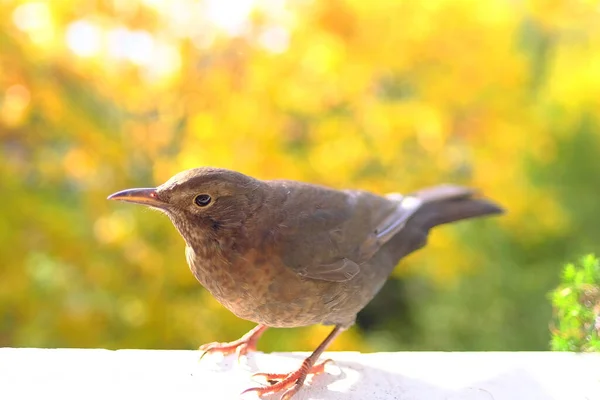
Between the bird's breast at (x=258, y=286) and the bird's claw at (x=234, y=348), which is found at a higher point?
the bird's breast at (x=258, y=286)

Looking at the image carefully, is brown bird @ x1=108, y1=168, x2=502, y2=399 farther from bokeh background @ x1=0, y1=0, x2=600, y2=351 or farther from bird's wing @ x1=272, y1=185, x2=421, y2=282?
bokeh background @ x1=0, y1=0, x2=600, y2=351

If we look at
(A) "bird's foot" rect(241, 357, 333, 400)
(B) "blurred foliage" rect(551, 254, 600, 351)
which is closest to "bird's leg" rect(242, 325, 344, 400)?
(A) "bird's foot" rect(241, 357, 333, 400)

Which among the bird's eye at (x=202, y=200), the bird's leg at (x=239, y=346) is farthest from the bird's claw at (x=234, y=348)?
the bird's eye at (x=202, y=200)

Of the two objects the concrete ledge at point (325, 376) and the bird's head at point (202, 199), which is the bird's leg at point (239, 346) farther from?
the bird's head at point (202, 199)

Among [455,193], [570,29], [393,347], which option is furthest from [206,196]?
[570,29]

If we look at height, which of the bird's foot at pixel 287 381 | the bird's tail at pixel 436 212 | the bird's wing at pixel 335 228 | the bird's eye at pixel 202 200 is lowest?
the bird's foot at pixel 287 381

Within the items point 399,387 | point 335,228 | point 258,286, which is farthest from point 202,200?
point 399,387

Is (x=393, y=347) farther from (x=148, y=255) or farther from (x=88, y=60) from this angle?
(x=88, y=60)
